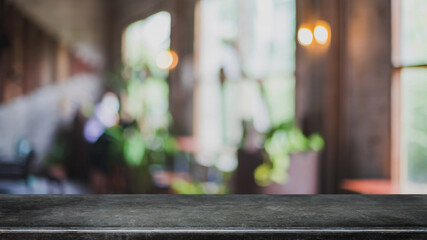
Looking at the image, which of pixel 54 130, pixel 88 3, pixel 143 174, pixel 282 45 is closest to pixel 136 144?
pixel 143 174

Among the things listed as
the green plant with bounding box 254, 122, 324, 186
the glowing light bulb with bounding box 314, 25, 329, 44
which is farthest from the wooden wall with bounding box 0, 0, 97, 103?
the glowing light bulb with bounding box 314, 25, 329, 44

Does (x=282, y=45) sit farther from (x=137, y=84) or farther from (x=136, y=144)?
(x=137, y=84)

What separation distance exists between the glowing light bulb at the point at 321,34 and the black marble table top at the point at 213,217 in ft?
8.71

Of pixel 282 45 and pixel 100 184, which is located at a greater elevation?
pixel 282 45

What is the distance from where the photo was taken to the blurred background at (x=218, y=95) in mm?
3676

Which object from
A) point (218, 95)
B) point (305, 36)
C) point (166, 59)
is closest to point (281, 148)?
point (305, 36)

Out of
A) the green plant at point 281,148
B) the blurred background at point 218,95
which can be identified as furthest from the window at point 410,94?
the green plant at point 281,148

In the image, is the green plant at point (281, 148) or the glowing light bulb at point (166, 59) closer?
the green plant at point (281, 148)

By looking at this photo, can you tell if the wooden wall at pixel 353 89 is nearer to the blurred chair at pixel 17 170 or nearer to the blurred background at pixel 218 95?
the blurred background at pixel 218 95

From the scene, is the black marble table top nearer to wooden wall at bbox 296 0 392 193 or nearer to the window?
the window

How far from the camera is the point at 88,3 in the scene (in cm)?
859

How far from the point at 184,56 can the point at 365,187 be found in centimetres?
328

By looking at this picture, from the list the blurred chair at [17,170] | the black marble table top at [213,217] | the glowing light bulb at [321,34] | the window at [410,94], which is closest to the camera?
the black marble table top at [213,217]

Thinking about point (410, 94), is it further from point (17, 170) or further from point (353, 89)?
point (17, 170)
